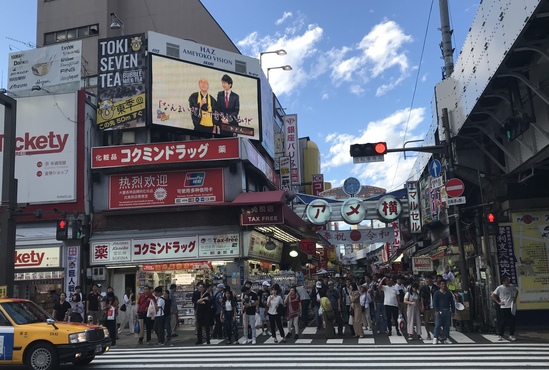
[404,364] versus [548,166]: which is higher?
[548,166]

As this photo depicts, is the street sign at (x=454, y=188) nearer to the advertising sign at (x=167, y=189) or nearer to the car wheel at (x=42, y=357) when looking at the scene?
the advertising sign at (x=167, y=189)

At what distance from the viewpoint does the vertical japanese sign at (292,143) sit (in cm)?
3378

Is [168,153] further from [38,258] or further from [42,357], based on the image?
[42,357]

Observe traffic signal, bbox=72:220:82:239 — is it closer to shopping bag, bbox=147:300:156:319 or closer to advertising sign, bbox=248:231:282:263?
shopping bag, bbox=147:300:156:319

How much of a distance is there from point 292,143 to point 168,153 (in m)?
15.2

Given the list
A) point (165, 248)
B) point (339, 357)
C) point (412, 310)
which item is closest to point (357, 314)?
point (412, 310)

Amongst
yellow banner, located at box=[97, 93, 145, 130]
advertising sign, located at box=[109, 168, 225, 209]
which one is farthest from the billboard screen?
advertising sign, located at box=[109, 168, 225, 209]

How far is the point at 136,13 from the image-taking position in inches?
1465

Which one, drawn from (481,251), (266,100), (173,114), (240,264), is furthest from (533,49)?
(266,100)

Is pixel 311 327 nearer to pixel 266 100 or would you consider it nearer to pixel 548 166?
pixel 548 166

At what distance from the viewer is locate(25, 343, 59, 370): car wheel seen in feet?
32.0

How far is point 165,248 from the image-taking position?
21.0m

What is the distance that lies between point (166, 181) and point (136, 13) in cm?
2128

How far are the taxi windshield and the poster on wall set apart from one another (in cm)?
1380
